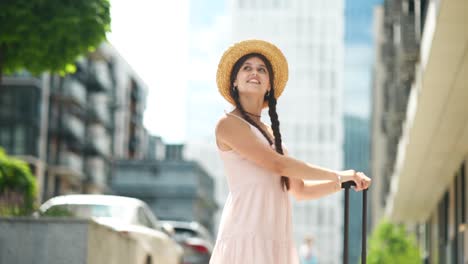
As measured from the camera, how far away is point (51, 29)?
18.1 meters

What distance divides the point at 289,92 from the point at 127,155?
5120 centimetres

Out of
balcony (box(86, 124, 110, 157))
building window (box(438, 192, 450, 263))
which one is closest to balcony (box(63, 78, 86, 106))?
balcony (box(86, 124, 110, 157))

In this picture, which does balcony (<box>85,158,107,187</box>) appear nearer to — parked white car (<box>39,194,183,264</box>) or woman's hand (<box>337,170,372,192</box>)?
parked white car (<box>39,194,183,264</box>)

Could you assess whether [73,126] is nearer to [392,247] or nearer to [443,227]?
[392,247]

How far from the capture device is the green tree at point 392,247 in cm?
3653

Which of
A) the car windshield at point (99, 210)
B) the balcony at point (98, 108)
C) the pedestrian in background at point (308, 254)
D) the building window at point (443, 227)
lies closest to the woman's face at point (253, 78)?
the car windshield at point (99, 210)

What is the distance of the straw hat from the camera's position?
537 centimetres

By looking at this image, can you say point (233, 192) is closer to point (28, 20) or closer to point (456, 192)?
point (28, 20)

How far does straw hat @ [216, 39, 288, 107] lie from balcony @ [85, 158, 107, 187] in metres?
82.0

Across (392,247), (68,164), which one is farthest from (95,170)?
(392,247)

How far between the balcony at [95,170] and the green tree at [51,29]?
6886cm

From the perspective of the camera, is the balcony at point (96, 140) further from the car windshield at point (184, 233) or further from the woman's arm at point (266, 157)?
the woman's arm at point (266, 157)

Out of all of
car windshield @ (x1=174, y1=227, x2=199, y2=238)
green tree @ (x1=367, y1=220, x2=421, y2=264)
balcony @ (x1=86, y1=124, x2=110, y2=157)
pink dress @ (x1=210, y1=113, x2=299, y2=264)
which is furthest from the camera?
balcony @ (x1=86, y1=124, x2=110, y2=157)

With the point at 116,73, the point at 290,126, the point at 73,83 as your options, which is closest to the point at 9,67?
the point at 73,83
